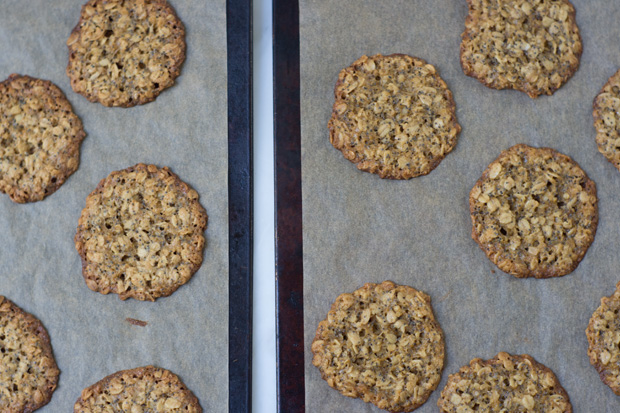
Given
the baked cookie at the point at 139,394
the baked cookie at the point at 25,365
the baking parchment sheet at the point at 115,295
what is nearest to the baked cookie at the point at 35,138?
the baking parchment sheet at the point at 115,295

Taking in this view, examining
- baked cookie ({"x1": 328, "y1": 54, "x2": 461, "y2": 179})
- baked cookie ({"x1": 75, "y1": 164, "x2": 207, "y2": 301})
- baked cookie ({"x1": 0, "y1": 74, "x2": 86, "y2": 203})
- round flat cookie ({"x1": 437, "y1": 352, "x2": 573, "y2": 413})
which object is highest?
baked cookie ({"x1": 328, "y1": 54, "x2": 461, "y2": 179})

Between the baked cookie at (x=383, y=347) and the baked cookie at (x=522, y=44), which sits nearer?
the baked cookie at (x=383, y=347)

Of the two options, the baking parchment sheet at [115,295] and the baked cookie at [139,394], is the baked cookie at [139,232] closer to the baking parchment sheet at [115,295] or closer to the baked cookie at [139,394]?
the baking parchment sheet at [115,295]

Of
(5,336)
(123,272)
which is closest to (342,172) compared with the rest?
(123,272)

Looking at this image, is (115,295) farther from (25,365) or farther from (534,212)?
(534,212)

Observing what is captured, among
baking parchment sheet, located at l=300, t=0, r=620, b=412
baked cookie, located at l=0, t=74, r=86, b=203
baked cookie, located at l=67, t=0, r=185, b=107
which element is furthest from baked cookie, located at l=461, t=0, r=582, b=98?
baked cookie, located at l=0, t=74, r=86, b=203

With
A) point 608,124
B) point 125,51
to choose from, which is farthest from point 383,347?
point 125,51

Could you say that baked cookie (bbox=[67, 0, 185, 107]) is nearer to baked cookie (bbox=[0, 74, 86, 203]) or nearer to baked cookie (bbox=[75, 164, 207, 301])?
baked cookie (bbox=[0, 74, 86, 203])
